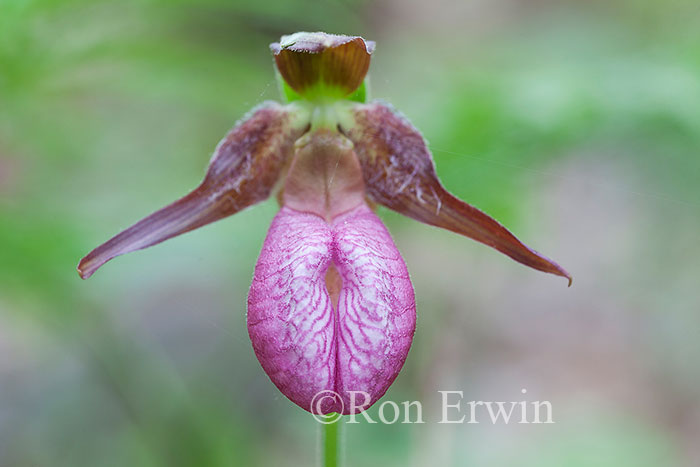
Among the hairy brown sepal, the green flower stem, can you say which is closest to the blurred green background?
the hairy brown sepal

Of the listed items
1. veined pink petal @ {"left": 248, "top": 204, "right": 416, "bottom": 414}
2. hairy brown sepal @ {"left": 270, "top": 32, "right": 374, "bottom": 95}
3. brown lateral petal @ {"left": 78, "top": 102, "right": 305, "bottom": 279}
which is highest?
hairy brown sepal @ {"left": 270, "top": 32, "right": 374, "bottom": 95}

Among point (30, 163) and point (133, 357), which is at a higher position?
point (30, 163)

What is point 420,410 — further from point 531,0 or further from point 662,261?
point 531,0

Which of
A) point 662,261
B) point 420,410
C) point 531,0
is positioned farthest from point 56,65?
point 531,0

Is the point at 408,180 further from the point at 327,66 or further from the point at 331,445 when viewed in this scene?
the point at 331,445

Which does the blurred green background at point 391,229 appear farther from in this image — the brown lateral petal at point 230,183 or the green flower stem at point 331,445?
the green flower stem at point 331,445

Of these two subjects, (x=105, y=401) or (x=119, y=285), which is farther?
(x=105, y=401)

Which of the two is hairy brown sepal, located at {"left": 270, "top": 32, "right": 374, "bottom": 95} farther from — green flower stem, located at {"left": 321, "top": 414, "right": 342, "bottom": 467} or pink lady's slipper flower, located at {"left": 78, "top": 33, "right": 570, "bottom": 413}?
green flower stem, located at {"left": 321, "top": 414, "right": 342, "bottom": 467}

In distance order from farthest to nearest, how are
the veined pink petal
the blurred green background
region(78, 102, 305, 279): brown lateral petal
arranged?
the blurred green background, region(78, 102, 305, 279): brown lateral petal, the veined pink petal
